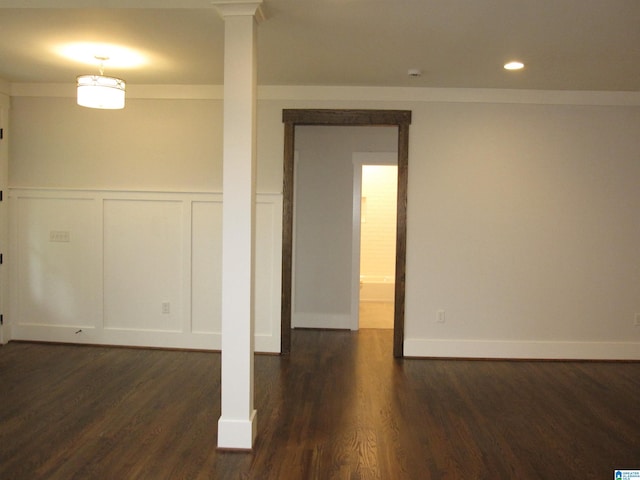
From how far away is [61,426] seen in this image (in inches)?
132

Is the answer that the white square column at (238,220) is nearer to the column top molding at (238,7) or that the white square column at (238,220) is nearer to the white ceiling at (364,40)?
the column top molding at (238,7)

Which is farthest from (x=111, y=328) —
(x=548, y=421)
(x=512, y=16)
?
(x=512, y=16)

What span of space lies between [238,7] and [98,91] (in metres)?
1.36

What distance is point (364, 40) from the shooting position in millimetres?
3535

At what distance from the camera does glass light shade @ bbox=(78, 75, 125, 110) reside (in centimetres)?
366

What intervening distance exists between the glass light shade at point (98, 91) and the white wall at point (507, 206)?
132cm

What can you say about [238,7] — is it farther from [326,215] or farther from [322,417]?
[326,215]

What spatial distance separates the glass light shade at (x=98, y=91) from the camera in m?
3.66

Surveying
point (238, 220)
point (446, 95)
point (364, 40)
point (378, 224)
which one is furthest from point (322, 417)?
point (378, 224)

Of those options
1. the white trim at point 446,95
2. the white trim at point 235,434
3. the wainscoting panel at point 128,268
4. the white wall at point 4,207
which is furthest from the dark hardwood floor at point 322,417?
the white trim at point 446,95

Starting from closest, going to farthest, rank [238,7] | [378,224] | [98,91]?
1. [238,7]
2. [98,91]
3. [378,224]

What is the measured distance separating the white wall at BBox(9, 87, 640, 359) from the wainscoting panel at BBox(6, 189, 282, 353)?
26 centimetres

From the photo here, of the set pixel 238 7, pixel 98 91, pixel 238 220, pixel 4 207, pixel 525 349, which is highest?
pixel 238 7

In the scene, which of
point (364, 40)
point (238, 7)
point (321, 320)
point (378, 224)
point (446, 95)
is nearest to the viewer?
point (238, 7)
